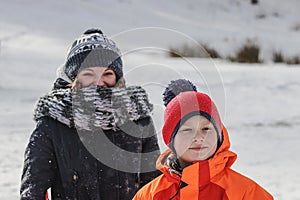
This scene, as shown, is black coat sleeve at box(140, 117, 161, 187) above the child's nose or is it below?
below

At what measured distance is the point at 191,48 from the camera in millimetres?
10625

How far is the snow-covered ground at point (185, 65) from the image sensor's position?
184 inches

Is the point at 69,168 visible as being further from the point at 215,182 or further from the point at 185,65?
the point at 185,65

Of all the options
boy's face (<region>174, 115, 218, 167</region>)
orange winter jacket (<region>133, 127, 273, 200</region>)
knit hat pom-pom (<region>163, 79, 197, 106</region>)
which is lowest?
orange winter jacket (<region>133, 127, 273, 200</region>)

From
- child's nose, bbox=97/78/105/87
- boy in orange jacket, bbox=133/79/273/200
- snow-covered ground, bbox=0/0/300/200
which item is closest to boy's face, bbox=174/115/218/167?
boy in orange jacket, bbox=133/79/273/200

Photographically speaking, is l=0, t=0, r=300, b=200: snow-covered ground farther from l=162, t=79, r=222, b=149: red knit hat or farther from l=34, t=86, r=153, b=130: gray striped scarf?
l=162, t=79, r=222, b=149: red knit hat

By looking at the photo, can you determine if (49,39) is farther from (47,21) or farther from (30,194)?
(30,194)

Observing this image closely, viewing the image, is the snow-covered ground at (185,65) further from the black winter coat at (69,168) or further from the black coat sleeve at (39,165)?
the black coat sleeve at (39,165)

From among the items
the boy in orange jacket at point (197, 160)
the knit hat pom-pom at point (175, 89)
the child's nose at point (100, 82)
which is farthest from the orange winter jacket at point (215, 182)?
the child's nose at point (100, 82)

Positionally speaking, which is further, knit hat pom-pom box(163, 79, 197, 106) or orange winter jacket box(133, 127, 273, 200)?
knit hat pom-pom box(163, 79, 197, 106)

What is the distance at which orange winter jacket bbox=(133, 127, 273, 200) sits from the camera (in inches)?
81.7

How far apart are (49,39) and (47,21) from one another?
1.51 meters

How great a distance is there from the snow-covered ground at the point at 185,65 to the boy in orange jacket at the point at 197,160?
0.37 m

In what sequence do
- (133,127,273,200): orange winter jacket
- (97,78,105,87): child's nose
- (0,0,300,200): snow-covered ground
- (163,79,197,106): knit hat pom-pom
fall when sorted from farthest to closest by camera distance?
(0,0,300,200): snow-covered ground → (97,78,105,87): child's nose → (163,79,197,106): knit hat pom-pom → (133,127,273,200): orange winter jacket
